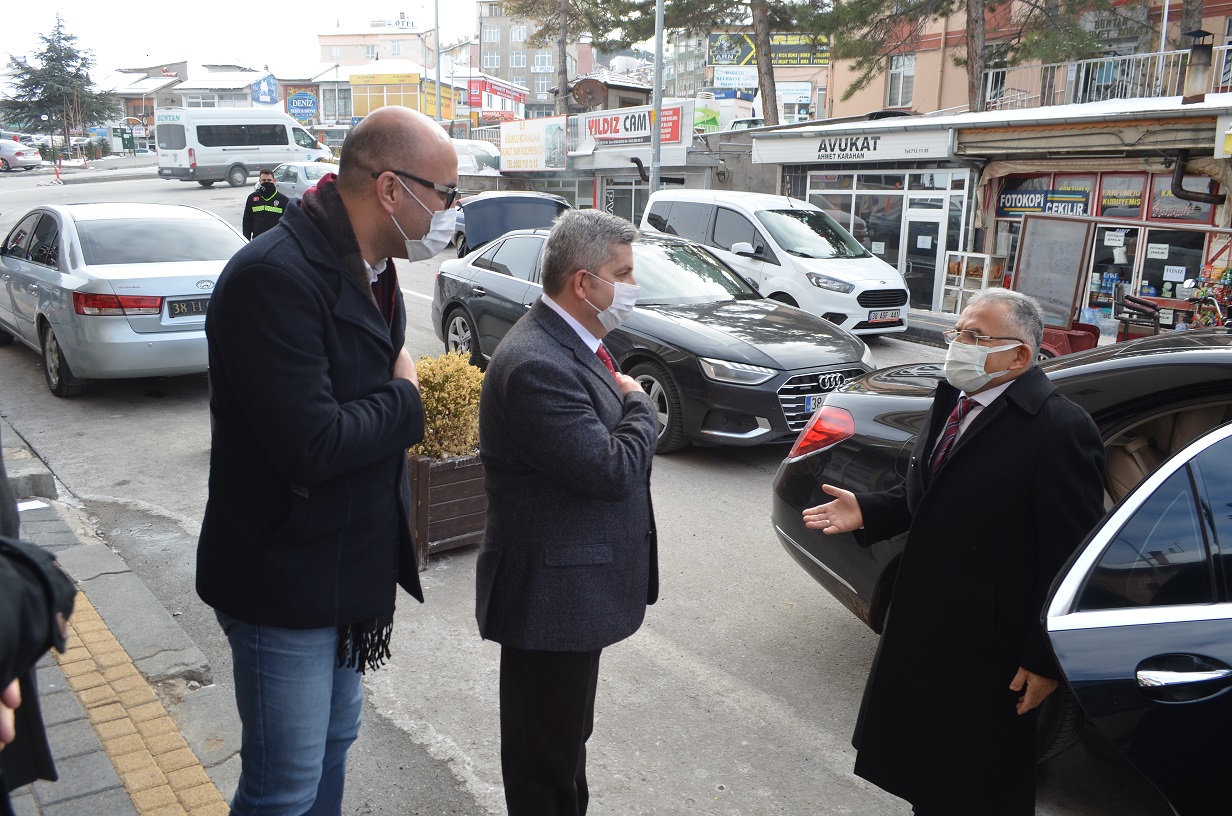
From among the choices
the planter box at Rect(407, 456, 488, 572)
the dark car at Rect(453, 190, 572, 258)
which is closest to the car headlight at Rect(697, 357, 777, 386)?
the planter box at Rect(407, 456, 488, 572)

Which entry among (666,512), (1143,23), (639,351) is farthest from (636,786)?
(1143,23)

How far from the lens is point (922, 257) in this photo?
18031 millimetres

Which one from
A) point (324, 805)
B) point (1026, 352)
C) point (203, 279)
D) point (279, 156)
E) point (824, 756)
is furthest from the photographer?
point (279, 156)

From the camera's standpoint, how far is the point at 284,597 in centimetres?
207

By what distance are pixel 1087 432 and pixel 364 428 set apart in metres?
1.76

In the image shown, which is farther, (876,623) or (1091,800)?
(876,623)

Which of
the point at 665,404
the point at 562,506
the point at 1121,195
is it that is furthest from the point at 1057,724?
the point at 1121,195

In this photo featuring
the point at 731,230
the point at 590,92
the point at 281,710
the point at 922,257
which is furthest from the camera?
the point at 590,92

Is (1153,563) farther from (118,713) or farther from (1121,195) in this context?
(1121,195)

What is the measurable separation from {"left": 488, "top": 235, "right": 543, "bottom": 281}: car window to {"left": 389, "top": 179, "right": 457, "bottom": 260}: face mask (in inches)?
259

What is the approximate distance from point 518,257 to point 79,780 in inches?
270

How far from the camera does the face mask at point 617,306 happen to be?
2.52 metres

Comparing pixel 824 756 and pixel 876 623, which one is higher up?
pixel 876 623

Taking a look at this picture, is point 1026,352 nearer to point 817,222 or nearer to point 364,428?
point 364,428
